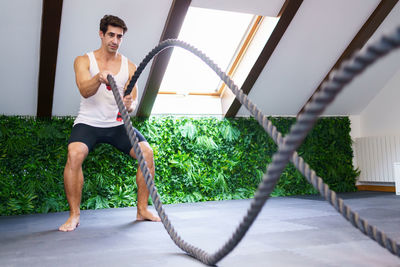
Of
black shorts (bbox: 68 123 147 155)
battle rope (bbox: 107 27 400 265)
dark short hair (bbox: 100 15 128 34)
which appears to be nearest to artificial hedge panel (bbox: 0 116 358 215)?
black shorts (bbox: 68 123 147 155)

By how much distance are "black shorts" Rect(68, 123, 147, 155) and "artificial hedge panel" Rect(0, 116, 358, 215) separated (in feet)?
4.08

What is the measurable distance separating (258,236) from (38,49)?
2423 mm

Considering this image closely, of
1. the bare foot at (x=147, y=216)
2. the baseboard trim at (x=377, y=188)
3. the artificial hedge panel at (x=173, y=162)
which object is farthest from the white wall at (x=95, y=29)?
the baseboard trim at (x=377, y=188)

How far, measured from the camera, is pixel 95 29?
130 inches

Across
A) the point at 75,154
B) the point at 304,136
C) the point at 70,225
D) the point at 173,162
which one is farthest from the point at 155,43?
the point at 304,136

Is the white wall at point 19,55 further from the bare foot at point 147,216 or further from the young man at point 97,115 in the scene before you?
the bare foot at point 147,216

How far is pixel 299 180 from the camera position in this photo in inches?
188

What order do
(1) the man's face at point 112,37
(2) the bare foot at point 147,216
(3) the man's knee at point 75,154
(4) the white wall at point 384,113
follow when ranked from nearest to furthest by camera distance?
(3) the man's knee at point 75,154, (1) the man's face at point 112,37, (2) the bare foot at point 147,216, (4) the white wall at point 384,113

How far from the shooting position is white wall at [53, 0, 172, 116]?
10.4 ft

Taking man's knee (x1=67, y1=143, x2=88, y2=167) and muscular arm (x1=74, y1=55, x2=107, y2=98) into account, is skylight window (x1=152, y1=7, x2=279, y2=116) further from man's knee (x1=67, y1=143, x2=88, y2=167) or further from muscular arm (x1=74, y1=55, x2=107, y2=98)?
man's knee (x1=67, y1=143, x2=88, y2=167)

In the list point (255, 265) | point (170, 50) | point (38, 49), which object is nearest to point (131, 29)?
point (170, 50)

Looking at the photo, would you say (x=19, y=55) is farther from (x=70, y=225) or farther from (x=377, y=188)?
(x=377, y=188)

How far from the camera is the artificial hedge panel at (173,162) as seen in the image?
142 inches

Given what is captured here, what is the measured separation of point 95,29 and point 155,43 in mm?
545
